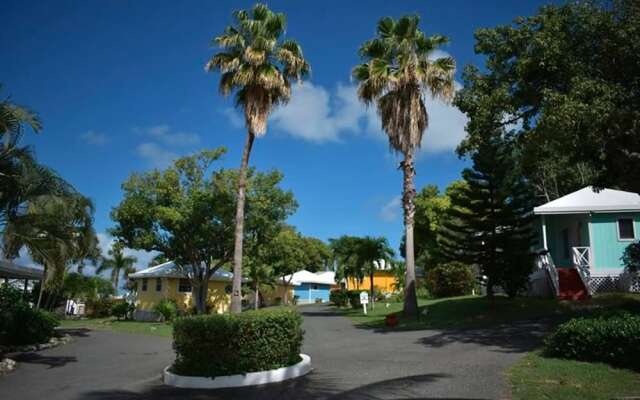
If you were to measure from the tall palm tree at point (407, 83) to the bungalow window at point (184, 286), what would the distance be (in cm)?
1959

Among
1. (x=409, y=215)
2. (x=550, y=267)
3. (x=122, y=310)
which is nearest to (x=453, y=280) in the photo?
(x=550, y=267)

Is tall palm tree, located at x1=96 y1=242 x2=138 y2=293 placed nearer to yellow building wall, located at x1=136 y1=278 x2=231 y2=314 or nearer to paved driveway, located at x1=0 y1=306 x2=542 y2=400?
yellow building wall, located at x1=136 y1=278 x2=231 y2=314

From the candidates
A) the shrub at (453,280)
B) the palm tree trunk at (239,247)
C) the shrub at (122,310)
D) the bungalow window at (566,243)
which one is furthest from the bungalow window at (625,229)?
the shrub at (122,310)

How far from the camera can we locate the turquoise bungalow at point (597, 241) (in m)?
21.5

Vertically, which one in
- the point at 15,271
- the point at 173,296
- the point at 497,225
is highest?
the point at 497,225

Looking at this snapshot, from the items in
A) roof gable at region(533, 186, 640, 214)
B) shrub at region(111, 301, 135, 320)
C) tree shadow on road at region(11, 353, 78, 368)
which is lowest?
tree shadow on road at region(11, 353, 78, 368)

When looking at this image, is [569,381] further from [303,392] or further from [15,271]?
[15,271]

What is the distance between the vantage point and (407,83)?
2300 cm

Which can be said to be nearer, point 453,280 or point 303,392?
point 303,392

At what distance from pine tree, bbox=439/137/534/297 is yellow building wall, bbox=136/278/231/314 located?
20070mm

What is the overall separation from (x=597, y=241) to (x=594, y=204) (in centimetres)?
167

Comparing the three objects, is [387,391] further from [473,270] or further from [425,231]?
[425,231]

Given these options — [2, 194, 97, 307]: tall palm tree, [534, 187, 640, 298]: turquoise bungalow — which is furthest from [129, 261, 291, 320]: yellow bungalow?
[534, 187, 640, 298]: turquoise bungalow

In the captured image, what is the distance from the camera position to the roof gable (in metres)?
22.2
